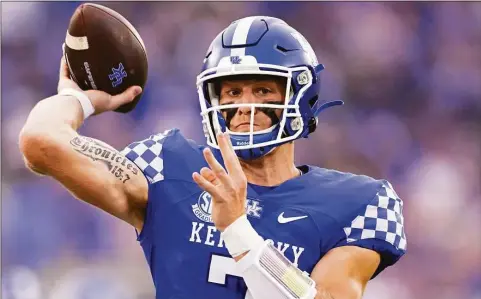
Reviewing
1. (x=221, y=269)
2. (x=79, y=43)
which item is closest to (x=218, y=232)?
(x=221, y=269)

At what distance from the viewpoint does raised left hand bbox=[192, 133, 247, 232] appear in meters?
2.03

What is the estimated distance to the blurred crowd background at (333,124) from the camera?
4.86 meters

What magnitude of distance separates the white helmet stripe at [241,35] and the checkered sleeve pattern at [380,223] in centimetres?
59

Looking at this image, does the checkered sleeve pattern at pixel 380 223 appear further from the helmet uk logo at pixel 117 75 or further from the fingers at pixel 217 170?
the helmet uk logo at pixel 117 75

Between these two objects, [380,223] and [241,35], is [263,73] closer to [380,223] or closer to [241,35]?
[241,35]

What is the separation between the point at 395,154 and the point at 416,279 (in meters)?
0.80

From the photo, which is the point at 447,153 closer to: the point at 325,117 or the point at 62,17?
the point at 325,117

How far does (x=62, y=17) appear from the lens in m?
5.49

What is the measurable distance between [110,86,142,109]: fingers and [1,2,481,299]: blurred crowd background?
2.30 m

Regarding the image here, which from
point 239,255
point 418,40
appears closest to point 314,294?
point 239,255

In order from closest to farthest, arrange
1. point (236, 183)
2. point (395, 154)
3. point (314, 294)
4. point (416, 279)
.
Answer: point (236, 183), point (314, 294), point (416, 279), point (395, 154)

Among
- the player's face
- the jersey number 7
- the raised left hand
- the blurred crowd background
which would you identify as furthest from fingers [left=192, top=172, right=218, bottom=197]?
the blurred crowd background

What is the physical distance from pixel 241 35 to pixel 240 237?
28.5 inches

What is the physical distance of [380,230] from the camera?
97.2 inches
